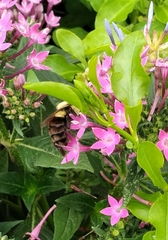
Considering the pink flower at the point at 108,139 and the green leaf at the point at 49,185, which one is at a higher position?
the pink flower at the point at 108,139

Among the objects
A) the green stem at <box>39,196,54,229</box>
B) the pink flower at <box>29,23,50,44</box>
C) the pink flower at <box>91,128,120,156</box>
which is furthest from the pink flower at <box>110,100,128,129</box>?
the green stem at <box>39,196,54,229</box>

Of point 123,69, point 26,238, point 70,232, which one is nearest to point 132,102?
point 123,69

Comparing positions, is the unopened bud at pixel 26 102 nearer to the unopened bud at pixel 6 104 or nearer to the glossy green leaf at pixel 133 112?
the unopened bud at pixel 6 104

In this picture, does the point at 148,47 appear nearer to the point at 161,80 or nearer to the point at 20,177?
the point at 161,80

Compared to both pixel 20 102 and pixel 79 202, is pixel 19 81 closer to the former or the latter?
pixel 20 102

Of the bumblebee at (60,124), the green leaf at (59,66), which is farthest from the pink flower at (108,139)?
the green leaf at (59,66)

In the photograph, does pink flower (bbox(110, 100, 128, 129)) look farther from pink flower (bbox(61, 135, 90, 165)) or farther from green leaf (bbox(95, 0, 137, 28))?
green leaf (bbox(95, 0, 137, 28))
